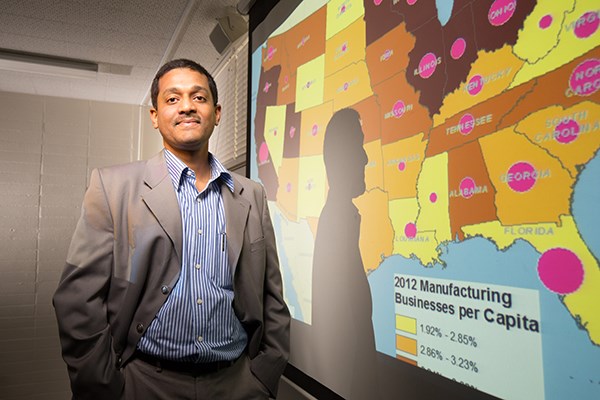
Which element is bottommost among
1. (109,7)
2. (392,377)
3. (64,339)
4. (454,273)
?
(392,377)

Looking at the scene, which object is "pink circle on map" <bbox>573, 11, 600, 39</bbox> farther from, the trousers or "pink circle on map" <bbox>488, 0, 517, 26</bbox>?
the trousers

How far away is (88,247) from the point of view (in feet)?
3.88

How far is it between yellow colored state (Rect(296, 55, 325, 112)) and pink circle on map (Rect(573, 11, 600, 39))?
3.06ft

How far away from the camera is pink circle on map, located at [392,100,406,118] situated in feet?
3.88

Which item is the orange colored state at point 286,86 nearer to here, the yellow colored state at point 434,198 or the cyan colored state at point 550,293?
the yellow colored state at point 434,198

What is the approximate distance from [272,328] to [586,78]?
108 cm

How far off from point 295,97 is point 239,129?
0.99m

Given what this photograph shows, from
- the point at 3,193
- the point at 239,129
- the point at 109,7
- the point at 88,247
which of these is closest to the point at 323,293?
the point at 88,247

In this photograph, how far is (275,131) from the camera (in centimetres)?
192

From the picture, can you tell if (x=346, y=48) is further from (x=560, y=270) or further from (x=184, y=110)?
(x=560, y=270)

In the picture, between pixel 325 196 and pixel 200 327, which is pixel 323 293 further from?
pixel 200 327

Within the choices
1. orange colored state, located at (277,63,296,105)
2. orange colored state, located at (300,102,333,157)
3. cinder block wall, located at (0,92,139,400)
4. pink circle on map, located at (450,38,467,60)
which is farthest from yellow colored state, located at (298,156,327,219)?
cinder block wall, located at (0,92,139,400)

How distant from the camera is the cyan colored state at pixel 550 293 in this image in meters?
0.73

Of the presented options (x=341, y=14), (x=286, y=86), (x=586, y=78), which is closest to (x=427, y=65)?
(x=586, y=78)
